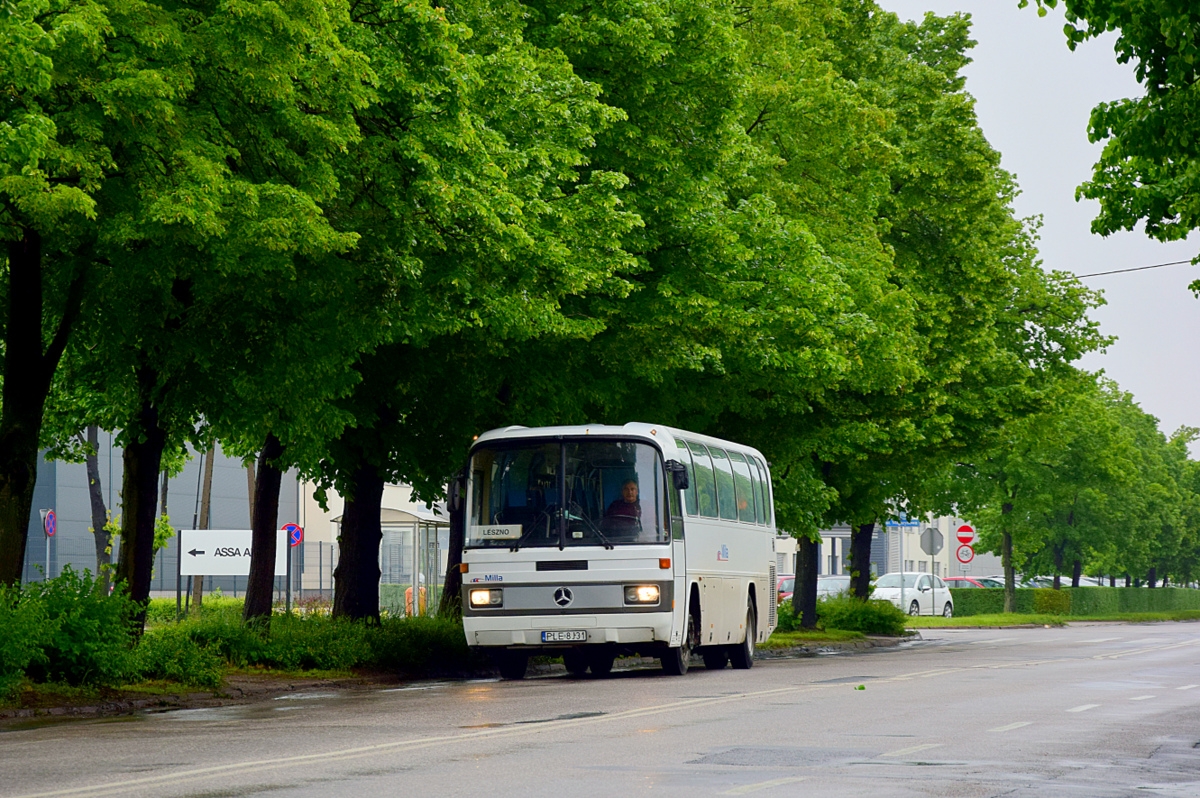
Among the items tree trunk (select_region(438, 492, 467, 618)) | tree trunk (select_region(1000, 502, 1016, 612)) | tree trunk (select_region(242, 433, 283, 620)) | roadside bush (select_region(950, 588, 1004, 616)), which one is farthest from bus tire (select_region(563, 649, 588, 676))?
roadside bush (select_region(950, 588, 1004, 616))

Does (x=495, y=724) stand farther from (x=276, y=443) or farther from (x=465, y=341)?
(x=276, y=443)

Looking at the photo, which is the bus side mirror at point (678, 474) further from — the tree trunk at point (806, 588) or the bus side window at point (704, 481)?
the tree trunk at point (806, 588)

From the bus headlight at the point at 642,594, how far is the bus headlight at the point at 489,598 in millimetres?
1592

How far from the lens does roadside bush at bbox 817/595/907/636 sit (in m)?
44.8

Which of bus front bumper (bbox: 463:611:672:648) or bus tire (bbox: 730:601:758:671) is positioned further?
bus tire (bbox: 730:601:758:671)

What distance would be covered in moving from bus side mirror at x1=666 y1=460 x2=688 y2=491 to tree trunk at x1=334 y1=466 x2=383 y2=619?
4.96m

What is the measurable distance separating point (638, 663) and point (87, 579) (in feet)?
40.2

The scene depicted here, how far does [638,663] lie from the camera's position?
29312mm

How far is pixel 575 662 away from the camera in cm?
2605

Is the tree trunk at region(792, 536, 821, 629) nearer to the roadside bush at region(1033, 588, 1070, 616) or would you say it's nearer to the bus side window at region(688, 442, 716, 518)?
the bus side window at region(688, 442, 716, 518)

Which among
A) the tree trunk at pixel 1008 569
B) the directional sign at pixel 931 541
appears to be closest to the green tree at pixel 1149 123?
the directional sign at pixel 931 541

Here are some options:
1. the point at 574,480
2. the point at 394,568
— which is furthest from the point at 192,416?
the point at 394,568

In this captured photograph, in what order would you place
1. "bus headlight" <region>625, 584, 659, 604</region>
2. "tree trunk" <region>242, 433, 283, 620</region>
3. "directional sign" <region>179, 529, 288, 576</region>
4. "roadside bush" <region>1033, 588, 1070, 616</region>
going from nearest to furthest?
"bus headlight" <region>625, 584, 659, 604</region> < "tree trunk" <region>242, 433, 283, 620</region> < "directional sign" <region>179, 529, 288, 576</region> < "roadside bush" <region>1033, 588, 1070, 616</region>

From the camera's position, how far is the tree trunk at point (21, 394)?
18.6 metres
